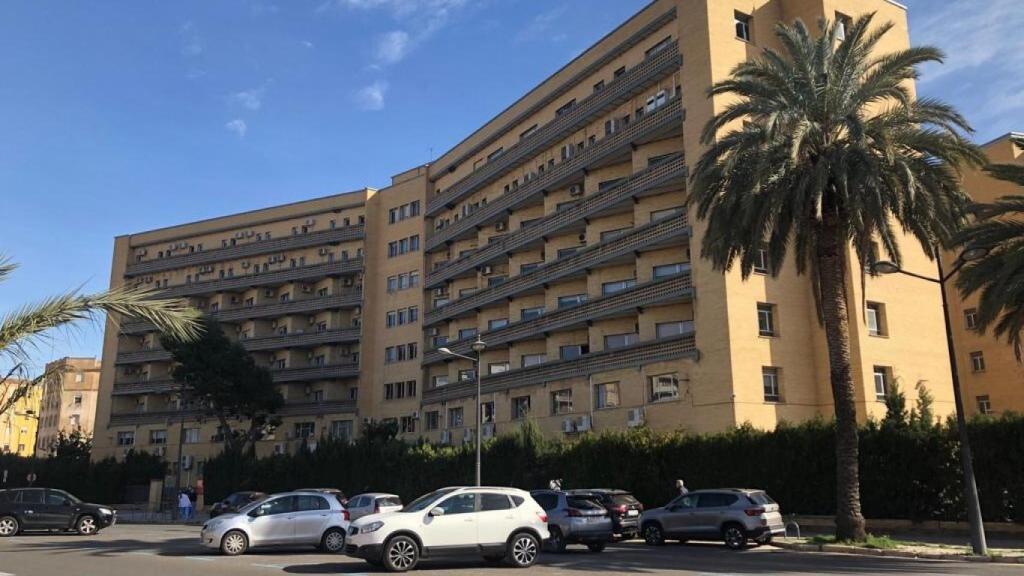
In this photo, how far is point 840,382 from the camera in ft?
74.6

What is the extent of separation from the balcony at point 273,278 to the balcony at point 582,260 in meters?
12.2

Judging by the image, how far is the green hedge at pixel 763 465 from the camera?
24078 millimetres

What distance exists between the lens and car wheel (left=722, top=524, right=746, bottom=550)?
2191cm

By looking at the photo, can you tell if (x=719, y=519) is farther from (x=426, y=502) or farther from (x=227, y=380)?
(x=227, y=380)

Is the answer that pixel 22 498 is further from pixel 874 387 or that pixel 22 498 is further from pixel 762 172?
pixel 874 387

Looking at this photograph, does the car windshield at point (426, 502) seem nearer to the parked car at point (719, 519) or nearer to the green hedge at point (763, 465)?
the parked car at point (719, 519)

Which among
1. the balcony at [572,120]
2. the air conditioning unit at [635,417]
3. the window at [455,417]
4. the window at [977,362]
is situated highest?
the balcony at [572,120]

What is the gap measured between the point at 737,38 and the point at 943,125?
16.4 metres

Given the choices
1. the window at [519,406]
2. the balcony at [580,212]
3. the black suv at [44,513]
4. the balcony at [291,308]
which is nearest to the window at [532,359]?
the window at [519,406]

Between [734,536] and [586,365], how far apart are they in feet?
61.2

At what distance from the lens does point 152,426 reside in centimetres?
7119

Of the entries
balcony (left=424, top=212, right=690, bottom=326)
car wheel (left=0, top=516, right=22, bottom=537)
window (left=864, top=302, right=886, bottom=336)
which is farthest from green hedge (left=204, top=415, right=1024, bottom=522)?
car wheel (left=0, top=516, right=22, bottom=537)

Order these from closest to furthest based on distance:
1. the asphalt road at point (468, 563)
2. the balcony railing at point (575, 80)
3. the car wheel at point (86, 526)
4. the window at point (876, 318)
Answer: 1. the asphalt road at point (468, 563)
2. the car wheel at point (86, 526)
3. the window at point (876, 318)
4. the balcony railing at point (575, 80)

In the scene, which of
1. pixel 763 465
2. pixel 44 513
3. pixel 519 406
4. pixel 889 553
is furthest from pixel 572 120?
pixel 44 513
